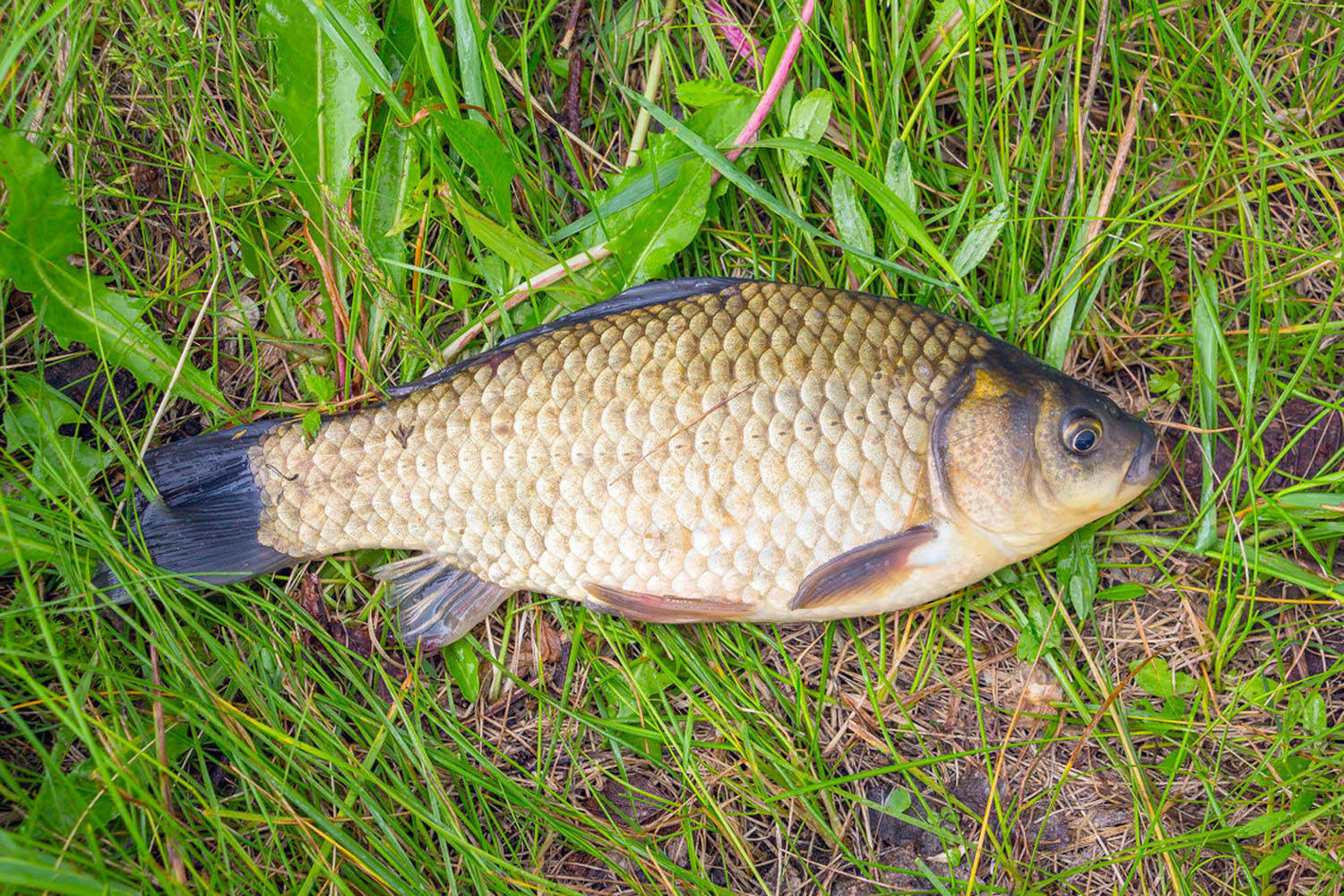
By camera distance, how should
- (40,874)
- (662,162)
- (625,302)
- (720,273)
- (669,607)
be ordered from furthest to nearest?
(720,273), (662,162), (625,302), (669,607), (40,874)

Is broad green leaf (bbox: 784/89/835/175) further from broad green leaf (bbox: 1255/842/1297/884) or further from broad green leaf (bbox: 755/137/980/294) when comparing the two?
broad green leaf (bbox: 1255/842/1297/884)

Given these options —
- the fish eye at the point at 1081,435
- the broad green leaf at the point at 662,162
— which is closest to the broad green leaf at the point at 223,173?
the broad green leaf at the point at 662,162

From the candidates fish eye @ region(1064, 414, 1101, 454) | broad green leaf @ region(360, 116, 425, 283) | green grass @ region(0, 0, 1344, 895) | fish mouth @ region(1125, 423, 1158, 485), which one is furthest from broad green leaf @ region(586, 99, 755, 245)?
fish mouth @ region(1125, 423, 1158, 485)

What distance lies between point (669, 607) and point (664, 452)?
0.40 m

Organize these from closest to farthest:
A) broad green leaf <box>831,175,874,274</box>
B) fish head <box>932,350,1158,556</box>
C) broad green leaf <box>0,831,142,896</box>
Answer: broad green leaf <box>0,831,142,896</box>, fish head <box>932,350,1158,556</box>, broad green leaf <box>831,175,874,274</box>

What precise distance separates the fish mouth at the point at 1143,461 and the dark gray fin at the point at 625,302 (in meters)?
1.05

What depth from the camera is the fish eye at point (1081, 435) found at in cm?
200

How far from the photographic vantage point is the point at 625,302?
2.21m

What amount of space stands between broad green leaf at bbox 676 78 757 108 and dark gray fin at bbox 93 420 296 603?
1377 mm

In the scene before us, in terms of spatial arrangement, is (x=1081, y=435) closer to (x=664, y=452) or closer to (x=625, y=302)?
(x=664, y=452)

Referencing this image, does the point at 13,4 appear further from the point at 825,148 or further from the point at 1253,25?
the point at 1253,25

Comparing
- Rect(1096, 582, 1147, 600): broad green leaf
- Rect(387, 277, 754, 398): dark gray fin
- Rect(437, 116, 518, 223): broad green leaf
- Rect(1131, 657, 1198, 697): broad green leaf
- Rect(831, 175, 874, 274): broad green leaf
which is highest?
Rect(437, 116, 518, 223): broad green leaf

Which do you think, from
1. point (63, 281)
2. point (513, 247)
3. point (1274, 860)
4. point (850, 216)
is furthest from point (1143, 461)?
point (63, 281)

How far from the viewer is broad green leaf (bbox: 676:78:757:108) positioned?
2.27 m
